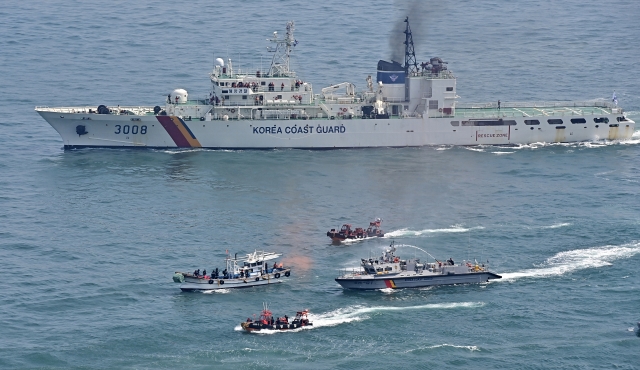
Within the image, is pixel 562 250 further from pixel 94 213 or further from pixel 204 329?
pixel 94 213

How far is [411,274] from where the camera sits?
128000mm

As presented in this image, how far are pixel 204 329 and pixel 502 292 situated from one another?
90.8ft

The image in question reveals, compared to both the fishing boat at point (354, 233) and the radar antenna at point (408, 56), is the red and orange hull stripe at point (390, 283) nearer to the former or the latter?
the fishing boat at point (354, 233)

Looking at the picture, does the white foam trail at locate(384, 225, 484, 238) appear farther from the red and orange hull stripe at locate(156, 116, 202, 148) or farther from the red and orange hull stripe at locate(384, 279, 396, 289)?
the red and orange hull stripe at locate(156, 116, 202, 148)

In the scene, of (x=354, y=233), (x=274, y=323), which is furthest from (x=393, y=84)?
(x=274, y=323)

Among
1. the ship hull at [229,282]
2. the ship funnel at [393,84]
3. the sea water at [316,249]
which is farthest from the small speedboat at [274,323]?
the ship funnel at [393,84]

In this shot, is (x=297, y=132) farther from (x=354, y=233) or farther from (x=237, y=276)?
(x=237, y=276)

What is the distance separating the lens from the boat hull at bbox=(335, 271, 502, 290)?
126562 mm

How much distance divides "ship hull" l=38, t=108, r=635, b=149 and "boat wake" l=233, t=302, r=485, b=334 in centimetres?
6014

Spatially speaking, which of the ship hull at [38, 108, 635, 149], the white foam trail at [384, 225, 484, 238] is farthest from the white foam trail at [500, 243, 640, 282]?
the ship hull at [38, 108, 635, 149]

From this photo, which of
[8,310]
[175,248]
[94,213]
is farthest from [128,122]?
[8,310]

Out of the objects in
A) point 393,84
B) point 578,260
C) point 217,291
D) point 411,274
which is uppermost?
point 393,84

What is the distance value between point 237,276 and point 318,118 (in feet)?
185

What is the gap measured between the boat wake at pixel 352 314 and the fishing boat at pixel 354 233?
17730 millimetres
